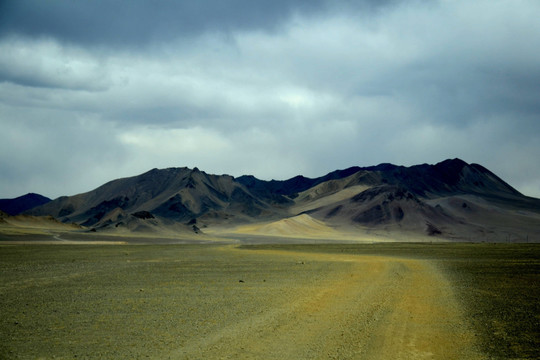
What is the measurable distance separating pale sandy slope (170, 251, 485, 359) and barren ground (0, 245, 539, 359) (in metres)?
0.03

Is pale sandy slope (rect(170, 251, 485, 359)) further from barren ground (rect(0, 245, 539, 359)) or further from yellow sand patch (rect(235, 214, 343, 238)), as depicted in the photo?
yellow sand patch (rect(235, 214, 343, 238))

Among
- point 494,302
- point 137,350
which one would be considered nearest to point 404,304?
point 494,302

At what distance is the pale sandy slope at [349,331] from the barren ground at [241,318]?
0.03 metres

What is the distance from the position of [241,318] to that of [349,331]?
3.47 m

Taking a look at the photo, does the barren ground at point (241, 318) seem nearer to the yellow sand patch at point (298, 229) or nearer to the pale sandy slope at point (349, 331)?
the pale sandy slope at point (349, 331)

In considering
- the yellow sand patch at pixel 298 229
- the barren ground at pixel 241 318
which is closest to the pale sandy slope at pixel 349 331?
the barren ground at pixel 241 318

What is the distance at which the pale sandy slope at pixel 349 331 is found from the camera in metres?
10.2

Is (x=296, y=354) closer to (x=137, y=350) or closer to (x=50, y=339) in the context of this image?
(x=137, y=350)

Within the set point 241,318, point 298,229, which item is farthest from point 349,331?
point 298,229

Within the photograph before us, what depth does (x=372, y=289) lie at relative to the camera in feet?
66.6

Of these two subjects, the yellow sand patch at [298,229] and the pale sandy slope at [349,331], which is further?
the yellow sand patch at [298,229]

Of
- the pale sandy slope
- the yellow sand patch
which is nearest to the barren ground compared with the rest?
the pale sandy slope

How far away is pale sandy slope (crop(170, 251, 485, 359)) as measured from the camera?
33.4 ft

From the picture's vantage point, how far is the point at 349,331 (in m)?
12.1
